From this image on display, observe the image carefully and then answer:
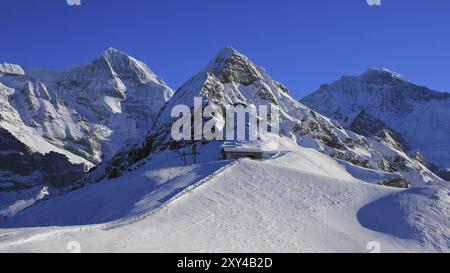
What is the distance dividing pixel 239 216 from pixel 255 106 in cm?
9531

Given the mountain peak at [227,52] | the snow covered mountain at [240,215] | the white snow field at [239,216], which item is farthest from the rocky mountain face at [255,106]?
the white snow field at [239,216]

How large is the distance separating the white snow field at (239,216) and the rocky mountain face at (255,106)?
150ft

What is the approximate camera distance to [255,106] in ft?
442

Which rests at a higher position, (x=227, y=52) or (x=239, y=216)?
(x=227, y=52)

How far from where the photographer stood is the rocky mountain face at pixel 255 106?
11412 cm

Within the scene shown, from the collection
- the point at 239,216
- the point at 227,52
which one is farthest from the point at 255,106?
the point at 239,216

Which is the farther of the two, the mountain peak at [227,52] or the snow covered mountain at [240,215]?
the mountain peak at [227,52]

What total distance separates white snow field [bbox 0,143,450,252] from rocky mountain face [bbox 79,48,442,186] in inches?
1797

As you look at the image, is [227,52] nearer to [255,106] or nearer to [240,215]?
[255,106]

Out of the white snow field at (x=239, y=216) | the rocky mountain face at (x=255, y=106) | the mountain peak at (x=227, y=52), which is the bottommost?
the white snow field at (x=239, y=216)

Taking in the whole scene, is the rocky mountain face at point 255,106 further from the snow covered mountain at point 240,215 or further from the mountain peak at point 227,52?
the snow covered mountain at point 240,215

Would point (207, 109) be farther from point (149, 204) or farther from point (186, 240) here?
point (186, 240)

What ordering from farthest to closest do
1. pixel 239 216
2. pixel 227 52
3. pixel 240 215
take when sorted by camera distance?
pixel 227 52, pixel 240 215, pixel 239 216

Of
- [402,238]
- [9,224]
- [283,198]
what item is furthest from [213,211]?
[9,224]
